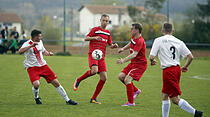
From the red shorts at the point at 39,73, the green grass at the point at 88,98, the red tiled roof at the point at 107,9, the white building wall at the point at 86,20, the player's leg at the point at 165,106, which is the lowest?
the green grass at the point at 88,98

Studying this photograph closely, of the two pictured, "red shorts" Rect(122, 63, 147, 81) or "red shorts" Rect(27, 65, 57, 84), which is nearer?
"red shorts" Rect(27, 65, 57, 84)

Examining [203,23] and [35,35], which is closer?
[35,35]

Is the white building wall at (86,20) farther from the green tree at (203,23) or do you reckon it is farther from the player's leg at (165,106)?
the player's leg at (165,106)

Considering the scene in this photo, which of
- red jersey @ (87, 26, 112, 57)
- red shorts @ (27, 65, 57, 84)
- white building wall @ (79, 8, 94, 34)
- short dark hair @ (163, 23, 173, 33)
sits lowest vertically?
red shorts @ (27, 65, 57, 84)

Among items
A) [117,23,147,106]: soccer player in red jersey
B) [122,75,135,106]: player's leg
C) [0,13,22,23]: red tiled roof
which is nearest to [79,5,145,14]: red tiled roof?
[0,13,22,23]: red tiled roof

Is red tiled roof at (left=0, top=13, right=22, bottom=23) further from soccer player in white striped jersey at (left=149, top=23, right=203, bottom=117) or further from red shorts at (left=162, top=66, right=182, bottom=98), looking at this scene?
red shorts at (left=162, top=66, right=182, bottom=98)

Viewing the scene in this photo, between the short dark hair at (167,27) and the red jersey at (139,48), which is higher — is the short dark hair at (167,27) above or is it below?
above

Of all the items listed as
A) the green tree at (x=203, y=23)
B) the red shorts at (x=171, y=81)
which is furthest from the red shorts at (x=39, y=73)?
the green tree at (x=203, y=23)

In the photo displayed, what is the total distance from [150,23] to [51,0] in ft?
413

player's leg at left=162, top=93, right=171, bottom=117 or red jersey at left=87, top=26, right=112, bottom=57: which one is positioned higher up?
red jersey at left=87, top=26, right=112, bottom=57

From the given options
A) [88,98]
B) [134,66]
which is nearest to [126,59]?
[134,66]

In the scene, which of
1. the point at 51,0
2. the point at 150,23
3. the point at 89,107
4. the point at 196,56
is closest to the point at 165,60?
the point at 89,107

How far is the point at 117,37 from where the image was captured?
127ft

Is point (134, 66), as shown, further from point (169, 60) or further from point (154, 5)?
point (154, 5)
